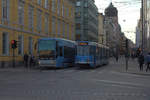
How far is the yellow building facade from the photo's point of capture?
98.1 feet

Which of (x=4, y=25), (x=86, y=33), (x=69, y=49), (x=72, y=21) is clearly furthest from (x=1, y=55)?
(x=86, y=33)

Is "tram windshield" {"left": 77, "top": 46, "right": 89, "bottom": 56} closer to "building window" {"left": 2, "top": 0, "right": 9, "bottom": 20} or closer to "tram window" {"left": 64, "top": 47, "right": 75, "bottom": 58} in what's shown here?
"tram window" {"left": 64, "top": 47, "right": 75, "bottom": 58}

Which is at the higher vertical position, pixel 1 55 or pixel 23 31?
pixel 23 31

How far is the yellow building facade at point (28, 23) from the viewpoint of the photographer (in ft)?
98.1

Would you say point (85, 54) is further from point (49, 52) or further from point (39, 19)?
point (39, 19)

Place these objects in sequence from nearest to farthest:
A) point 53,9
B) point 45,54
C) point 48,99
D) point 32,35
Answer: point 48,99
point 45,54
point 32,35
point 53,9

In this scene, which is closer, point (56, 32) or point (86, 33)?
point (56, 32)

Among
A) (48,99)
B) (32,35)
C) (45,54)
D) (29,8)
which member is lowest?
(48,99)

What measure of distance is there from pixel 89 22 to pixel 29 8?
4310 centimetres

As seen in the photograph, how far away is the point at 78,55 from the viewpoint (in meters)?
26.8

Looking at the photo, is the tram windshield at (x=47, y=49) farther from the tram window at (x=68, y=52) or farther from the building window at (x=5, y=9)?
the building window at (x=5, y=9)

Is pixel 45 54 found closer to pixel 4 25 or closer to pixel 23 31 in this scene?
pixel 4 25

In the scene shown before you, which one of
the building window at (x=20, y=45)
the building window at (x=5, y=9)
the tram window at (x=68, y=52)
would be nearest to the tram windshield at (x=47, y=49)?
the tram window at (x=68, y=52)

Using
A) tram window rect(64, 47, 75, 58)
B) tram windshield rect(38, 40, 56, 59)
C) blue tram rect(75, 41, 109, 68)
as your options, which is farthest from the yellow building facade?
blue tram rect(75, 41, 109, 68)
